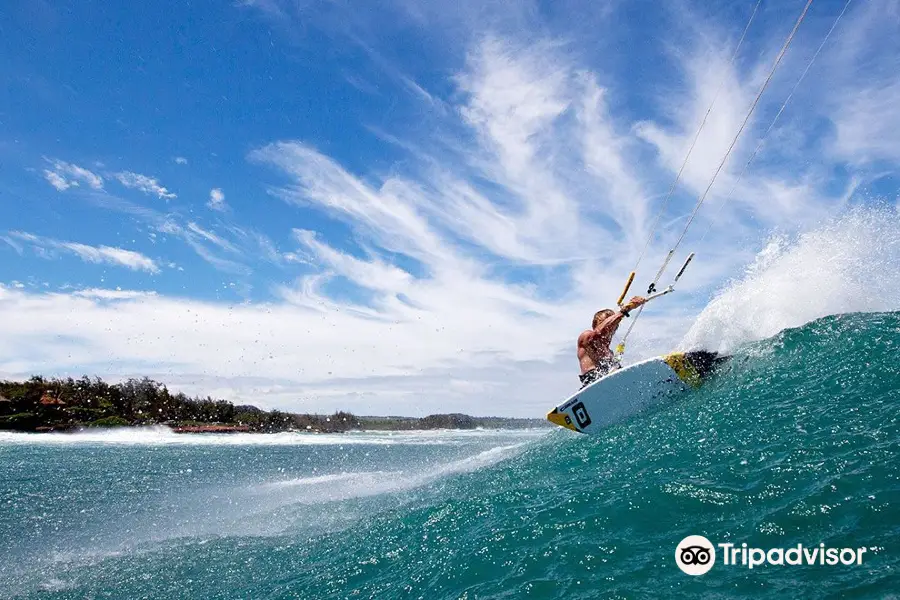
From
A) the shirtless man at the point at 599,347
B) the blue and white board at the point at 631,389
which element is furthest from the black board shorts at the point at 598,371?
the blue and white board at the point at 631,389

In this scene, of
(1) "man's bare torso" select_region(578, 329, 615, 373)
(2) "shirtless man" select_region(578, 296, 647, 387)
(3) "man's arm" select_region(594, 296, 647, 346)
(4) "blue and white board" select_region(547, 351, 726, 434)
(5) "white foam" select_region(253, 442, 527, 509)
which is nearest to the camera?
(4) "blue and white board" select_region(547, 351, 726, 434)

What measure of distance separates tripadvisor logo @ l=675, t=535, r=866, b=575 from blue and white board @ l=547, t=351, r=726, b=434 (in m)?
6.47

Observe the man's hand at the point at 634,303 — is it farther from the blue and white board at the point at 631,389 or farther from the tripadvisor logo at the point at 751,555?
the tripadvisor logo at the point at 751,555

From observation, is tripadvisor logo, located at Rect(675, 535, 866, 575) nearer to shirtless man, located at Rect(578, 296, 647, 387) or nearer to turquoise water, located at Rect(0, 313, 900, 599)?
turquoise water, located at Rect(0, 313, 900, 599)

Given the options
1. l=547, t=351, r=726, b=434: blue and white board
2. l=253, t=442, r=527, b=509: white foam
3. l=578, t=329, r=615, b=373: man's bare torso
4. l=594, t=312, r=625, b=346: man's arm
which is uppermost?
l=594, t=312, r=625, b=346: man's arm

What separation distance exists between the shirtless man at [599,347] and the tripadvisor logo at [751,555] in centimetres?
714

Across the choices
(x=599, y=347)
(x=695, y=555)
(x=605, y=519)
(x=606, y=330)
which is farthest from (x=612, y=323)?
(x=695, y=555)

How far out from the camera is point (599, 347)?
501 inches

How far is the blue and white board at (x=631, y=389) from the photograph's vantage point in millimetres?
11680

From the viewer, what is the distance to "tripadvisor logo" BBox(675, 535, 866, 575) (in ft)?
14.9

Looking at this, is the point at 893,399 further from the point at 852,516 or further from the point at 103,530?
the point at 103,530

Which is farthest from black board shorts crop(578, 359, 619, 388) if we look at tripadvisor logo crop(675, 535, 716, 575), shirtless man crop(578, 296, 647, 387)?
tripadvisor logo crop(675, 535, 716, 575)

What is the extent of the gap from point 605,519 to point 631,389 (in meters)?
5.92

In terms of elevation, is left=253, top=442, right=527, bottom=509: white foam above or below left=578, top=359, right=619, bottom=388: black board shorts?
below
